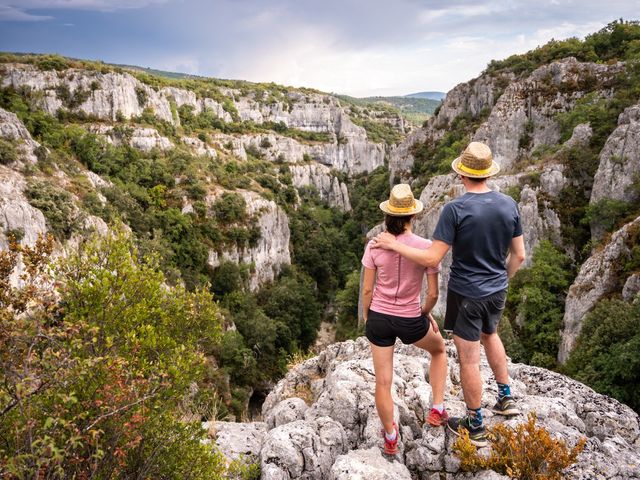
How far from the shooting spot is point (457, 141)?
53.6 metres

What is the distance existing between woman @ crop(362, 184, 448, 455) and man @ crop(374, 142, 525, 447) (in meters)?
0.21

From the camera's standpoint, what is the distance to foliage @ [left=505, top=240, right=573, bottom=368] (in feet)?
69.4

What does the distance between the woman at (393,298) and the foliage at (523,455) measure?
3.15 ft

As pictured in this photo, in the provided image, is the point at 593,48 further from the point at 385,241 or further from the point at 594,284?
Result: the point at 385,241

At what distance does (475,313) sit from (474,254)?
73cm

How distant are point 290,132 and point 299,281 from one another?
253 feet

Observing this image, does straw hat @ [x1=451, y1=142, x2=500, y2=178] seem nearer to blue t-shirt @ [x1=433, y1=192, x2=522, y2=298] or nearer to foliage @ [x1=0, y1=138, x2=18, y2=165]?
blue t-shirt @ [x1=433, y1=192, x2=522, y2=298]

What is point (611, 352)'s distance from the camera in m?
14.4

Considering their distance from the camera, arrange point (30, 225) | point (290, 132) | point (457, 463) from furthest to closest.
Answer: point (290, 132) → point (30, 225) → point (457, 463)

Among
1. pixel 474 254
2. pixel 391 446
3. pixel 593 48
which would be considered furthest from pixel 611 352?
Result: pixel 593 48

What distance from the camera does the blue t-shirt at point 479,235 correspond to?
4.54 meters

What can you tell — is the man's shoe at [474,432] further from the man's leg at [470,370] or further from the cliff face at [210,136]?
the cliff face at [210,136]

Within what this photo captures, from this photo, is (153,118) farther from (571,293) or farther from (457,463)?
(457,463)

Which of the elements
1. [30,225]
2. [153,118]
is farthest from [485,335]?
[153,118]
